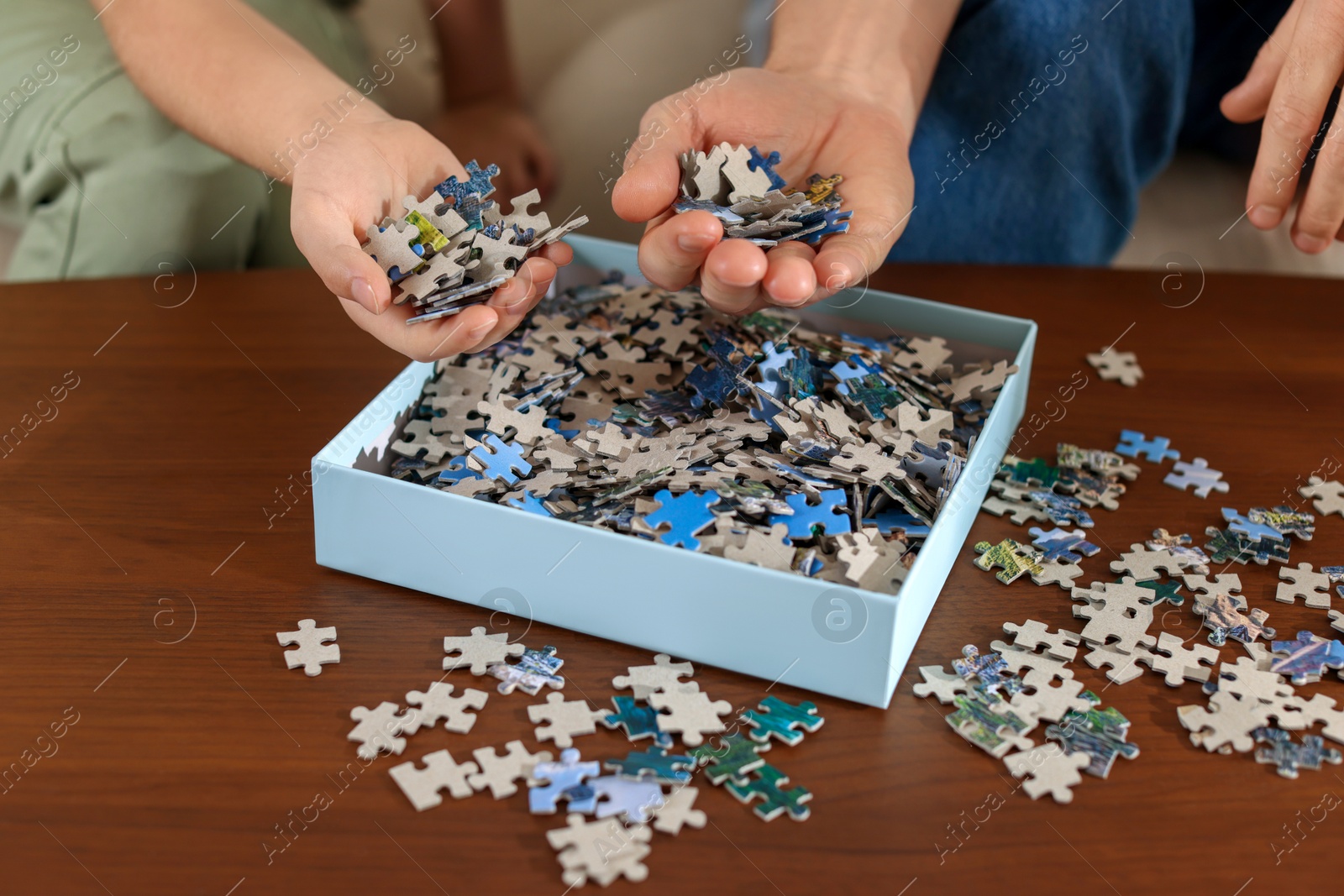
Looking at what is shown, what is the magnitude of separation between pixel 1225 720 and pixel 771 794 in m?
0.53

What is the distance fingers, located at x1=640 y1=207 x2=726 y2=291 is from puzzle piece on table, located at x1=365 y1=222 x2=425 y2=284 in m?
0.31

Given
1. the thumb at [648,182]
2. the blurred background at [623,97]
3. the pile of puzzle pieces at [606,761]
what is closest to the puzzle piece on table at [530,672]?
the pile of puzzle pieces at [606,761]

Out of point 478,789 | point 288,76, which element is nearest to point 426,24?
point 288,76

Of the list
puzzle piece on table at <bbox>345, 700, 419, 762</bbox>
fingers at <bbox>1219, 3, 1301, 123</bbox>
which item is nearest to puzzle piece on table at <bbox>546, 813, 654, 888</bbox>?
puzzle piece on table at <bbox>345, 700, 419, 762</bbox>

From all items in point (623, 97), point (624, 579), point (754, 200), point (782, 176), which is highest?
point (754, 200)

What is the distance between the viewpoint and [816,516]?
50.4 inches

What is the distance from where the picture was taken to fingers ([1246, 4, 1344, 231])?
1657 mm

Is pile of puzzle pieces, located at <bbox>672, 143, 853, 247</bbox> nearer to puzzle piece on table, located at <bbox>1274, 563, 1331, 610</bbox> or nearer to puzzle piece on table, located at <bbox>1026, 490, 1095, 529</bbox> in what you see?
puzzle piece on table, located at <bbox>1026, 490, 1095, 529</bbox>

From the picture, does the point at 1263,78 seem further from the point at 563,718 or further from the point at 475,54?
the point at 475,54

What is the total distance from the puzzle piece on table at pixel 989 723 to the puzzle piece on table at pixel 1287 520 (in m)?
0.58

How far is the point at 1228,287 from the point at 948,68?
736mm

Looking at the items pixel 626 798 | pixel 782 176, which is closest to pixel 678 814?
pixel 626 798

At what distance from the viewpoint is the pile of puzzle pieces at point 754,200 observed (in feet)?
4.85

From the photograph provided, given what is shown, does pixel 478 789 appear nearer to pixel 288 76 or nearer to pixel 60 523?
pixel 60 523
